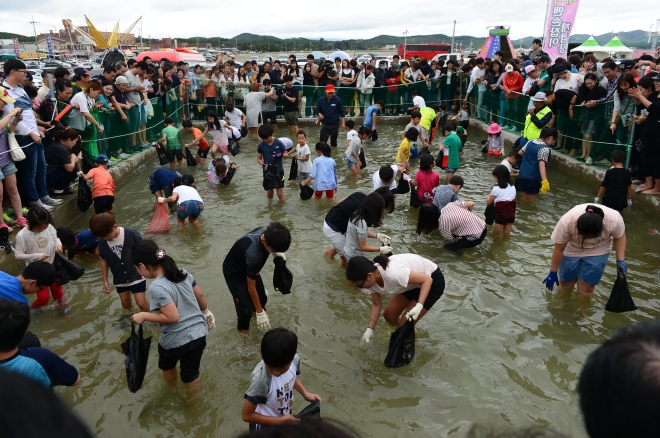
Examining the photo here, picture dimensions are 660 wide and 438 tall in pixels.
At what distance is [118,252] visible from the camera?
16.7 feet

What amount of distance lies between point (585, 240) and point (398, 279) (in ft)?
7.25

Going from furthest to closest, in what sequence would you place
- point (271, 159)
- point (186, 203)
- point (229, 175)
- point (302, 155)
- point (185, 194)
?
point (229, 175) → point (302, 155) → point (271, 159) → point (185, 194) → point (186, 203)

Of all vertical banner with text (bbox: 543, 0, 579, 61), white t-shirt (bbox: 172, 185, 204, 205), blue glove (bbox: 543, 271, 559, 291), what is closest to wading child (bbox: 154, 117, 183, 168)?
white t-shirt (bbox: 172, 185, 204, 205)

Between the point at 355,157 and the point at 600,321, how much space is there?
6.12 metres

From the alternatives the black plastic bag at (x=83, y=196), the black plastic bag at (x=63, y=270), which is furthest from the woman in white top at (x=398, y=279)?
the black plastic bag at (x=83, y=196)

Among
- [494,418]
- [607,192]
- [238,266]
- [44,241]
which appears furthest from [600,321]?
[44,241]

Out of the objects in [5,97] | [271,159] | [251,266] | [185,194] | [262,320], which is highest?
[5,97]

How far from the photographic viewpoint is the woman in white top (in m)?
4.21

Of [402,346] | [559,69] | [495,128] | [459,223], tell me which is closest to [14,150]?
[402,346]

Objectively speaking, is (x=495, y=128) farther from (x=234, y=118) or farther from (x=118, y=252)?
(x=118, y=252)

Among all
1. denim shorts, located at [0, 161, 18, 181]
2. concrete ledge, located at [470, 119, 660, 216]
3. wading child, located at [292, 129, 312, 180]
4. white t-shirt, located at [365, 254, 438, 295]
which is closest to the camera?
white t-shirt, located at [365, 254, 438, 295]

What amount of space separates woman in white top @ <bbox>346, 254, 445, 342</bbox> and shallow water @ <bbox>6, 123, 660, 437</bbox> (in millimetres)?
479

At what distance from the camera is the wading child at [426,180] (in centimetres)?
787

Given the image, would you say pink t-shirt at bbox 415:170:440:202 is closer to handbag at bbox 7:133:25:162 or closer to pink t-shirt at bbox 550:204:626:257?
pink t-shirt at bbox 550:204:626:257
